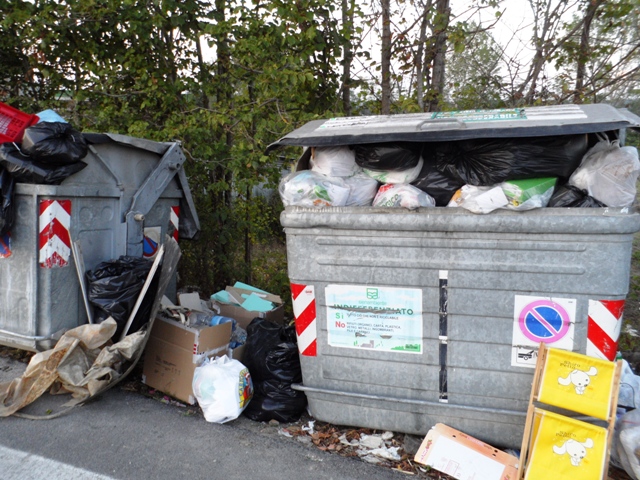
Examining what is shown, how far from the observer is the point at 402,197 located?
9.05 feet

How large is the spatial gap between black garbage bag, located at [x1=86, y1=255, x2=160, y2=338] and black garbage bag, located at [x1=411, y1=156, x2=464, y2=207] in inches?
76.2

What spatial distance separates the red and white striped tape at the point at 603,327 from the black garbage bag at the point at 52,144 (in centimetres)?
313

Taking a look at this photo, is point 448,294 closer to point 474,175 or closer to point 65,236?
point 474,175

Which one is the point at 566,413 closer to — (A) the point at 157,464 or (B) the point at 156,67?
(A) the point at 157,464

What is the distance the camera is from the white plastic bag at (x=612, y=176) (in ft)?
7.98

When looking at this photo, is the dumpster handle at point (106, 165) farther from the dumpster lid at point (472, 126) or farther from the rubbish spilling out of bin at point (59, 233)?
the dumpster lid at point (472, 126)

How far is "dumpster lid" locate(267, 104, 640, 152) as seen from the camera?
2.48 metres

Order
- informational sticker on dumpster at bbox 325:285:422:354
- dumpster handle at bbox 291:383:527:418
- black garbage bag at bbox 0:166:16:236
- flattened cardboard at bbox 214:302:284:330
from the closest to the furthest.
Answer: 1. dumpster handle at bbox 291:383:527:418
2. informational sticker on dumpster at bbox 325:285:422:354
3. black garbage bag at bbox 0:166:16:236
4. flattened cardboard at bbox 214:302:284:330

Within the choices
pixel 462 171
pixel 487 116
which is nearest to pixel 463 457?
pixel 462 171

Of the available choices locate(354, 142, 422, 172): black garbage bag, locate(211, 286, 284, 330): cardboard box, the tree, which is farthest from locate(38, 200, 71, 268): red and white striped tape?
the tree

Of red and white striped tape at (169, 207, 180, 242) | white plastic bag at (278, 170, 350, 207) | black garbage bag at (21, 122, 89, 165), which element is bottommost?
red and white striped tape at (169, 207, 180, 242)

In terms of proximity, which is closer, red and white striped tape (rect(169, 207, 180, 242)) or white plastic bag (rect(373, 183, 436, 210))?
white plastic bag (rect(373, 183, 436, 210))

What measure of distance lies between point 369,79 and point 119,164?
2.79 meters

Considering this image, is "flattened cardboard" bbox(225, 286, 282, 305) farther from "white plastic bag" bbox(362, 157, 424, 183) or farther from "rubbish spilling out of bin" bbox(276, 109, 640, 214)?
"white plastic bag" bbox(362, 157, 424, 183)
